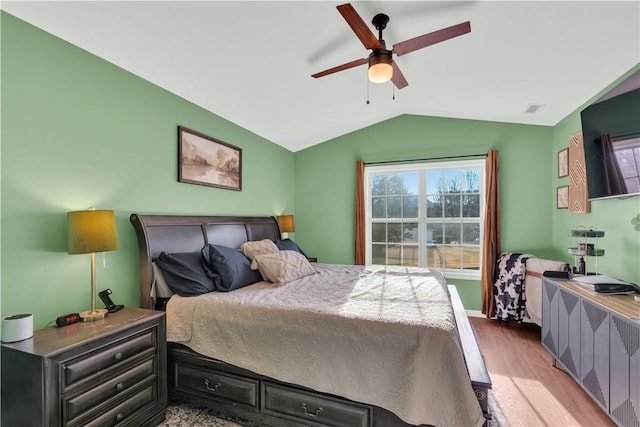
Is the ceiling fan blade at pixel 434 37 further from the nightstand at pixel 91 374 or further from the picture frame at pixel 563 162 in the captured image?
the picture frame at pixel 563 162

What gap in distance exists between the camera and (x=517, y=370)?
2.70 meters

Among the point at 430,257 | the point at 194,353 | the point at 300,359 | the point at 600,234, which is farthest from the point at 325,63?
the point at 430,257

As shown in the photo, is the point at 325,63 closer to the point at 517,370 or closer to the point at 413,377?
the point at 413,377

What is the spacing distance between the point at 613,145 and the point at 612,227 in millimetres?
772

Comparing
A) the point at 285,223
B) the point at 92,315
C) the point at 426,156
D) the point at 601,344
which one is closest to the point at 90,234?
the point at 92,315

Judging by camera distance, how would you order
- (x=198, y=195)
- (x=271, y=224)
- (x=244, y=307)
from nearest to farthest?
(x=244, y=307)
(x=198, y=195)
(x=271, y=224)

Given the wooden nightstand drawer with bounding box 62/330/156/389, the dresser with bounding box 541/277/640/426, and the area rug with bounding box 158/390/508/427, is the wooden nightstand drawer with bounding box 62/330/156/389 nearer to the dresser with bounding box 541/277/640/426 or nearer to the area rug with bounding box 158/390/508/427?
the area rug with bounding box 158/390/508/427

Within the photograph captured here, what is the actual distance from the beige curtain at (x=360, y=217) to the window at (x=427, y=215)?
0.16m

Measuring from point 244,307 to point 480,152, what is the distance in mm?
3773

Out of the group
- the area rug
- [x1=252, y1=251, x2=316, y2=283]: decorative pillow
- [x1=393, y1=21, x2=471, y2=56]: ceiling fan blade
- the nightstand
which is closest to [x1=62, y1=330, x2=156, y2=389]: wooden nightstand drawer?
the nightstand

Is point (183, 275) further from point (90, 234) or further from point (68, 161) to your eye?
point (68, 161)

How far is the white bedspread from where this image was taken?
1.51 m

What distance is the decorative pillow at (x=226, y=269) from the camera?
8.09 feet

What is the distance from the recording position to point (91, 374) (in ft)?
5.20
